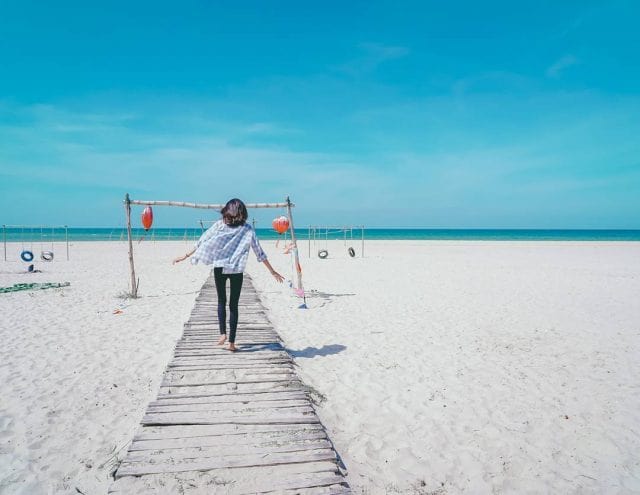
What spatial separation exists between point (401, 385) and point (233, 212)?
2.76 meters

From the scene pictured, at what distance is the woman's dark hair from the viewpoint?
4.20 metres

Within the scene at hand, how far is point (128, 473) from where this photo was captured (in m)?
2.41

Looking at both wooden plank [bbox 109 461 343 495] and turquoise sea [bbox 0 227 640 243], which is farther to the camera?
turquoise sea [bbox 0 227 640 243]

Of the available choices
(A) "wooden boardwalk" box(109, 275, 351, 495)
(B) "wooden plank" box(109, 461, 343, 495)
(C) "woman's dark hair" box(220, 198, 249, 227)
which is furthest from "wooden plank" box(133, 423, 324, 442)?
(C) "woman's dark hair" box(220, 198, 249, 227)

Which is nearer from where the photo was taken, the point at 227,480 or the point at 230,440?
the point at 227,480

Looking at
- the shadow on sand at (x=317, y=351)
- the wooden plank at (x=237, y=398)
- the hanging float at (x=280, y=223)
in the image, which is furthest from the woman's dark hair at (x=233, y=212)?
the hanging float at (x=280, y=223)

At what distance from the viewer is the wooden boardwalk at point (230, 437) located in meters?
2.38

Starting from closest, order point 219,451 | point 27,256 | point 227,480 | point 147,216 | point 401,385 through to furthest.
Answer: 1. point 227,480
2. point 219,451
3. point 401,385
4. point 147,216
5. point 27,256

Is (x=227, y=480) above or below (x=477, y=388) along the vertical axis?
above

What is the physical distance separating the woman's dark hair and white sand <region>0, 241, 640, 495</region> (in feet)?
6.56

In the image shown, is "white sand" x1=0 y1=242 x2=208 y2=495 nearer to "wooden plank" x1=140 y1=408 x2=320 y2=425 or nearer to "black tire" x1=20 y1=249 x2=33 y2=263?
"wooden plank" x1=140 y1=408 x2=320 y2=425

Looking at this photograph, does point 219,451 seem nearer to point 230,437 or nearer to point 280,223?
point 230,437

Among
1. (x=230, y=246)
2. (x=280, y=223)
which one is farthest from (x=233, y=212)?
(x=280, y=223)

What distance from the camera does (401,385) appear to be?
4332 millimetres
